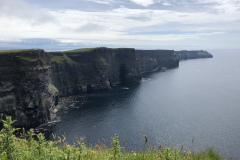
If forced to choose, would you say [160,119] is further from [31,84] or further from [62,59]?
[62,59]

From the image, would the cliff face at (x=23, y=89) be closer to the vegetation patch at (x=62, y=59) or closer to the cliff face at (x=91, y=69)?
the cliff face at (x=91, y=69)

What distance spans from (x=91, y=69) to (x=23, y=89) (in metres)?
73.9

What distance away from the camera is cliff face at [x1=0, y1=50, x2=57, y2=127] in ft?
217

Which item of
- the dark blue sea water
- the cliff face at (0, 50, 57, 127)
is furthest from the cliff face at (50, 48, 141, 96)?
the cliff face at (0, 50, 57, 127)

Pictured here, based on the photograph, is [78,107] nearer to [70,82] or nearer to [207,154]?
[70,82]

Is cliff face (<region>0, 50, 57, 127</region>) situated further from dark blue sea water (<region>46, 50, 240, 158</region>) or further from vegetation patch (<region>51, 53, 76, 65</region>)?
vegetation patch (<region>51, 53, 76, 65</region>)

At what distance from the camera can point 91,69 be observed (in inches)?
5527

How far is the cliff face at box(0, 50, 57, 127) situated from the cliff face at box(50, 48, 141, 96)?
3639 centimetres

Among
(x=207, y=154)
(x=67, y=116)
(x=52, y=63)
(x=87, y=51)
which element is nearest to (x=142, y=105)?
(x=67, y=116)

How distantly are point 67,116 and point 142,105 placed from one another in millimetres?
41471

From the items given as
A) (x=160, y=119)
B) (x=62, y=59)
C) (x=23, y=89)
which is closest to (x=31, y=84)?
(x=23, y=89)

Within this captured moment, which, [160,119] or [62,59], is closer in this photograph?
[160,119]

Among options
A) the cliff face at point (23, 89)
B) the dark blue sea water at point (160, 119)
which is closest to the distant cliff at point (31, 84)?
the cliff face at point (23, 89)

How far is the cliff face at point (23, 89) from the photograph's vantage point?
66.1 meters
